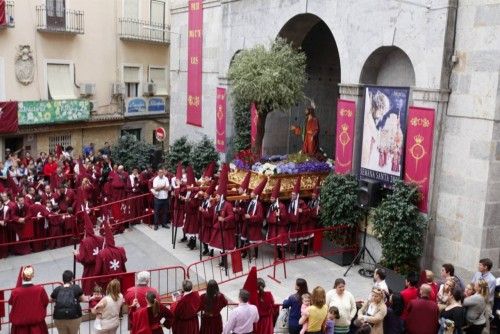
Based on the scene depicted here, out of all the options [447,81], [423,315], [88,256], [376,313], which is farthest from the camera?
[447,81]

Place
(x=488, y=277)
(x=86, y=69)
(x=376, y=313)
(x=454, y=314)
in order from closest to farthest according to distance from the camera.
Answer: (x=376, y=313) < (x=454, y=314) < (x=488, y=277) < (x=86, y=69)

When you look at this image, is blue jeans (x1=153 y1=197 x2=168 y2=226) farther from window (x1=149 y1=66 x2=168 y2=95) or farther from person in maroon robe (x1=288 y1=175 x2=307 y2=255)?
window (x1=149 y1=66 x2=168 y2=95)

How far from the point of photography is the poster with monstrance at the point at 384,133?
12969 mm

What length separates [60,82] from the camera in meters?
26.5

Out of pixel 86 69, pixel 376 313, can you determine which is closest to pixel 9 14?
pixel 86 69

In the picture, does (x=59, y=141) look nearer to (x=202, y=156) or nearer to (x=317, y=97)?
(x=202, y=156)

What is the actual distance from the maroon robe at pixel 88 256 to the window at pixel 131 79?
19653mm

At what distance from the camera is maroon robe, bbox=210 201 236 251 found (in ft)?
43.5

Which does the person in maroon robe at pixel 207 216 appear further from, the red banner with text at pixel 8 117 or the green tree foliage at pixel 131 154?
the red banner with text at pixel 8 117

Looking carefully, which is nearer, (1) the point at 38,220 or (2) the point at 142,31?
(1) the point at 38,220

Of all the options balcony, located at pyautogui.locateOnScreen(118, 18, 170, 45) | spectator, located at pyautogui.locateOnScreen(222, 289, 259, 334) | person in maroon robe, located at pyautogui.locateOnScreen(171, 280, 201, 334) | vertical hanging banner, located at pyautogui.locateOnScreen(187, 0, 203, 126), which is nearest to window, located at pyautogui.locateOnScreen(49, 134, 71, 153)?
balcony, located at pyautogui.locateOnScreen(118, 18, 170, 45)

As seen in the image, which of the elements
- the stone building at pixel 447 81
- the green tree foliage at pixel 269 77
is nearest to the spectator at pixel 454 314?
the stone building at pixel 447 81

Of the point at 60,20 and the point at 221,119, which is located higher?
the point at 60,20

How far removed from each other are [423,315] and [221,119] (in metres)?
12.9
